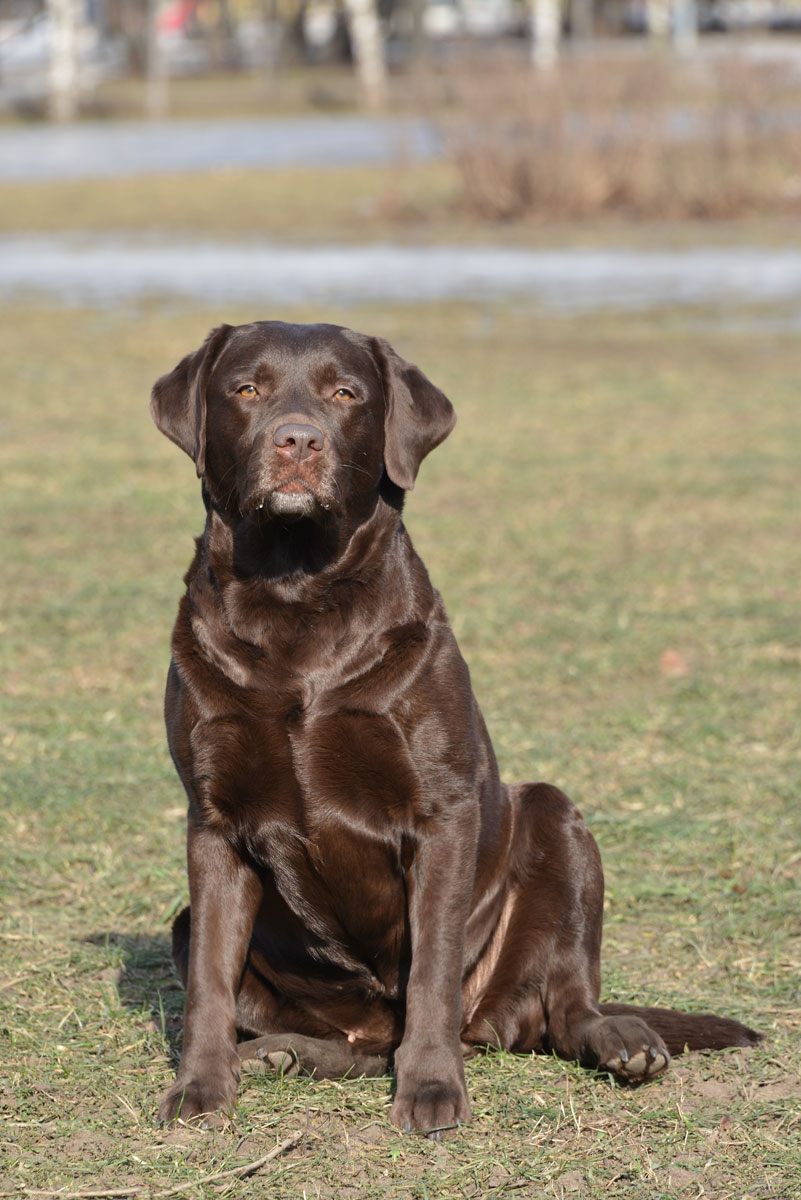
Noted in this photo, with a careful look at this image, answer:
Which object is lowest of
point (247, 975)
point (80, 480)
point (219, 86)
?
point (219, 86)

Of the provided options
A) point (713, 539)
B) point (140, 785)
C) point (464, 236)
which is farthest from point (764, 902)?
point (464, 236)

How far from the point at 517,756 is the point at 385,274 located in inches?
612

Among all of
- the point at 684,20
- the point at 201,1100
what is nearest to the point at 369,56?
the point at 684,20

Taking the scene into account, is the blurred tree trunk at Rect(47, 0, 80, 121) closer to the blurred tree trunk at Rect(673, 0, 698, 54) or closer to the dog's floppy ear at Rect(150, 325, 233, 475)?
the blurred tree trunk at Rect(673, 0, 698, 54)

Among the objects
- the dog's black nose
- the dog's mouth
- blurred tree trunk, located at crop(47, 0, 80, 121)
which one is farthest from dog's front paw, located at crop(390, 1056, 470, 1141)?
blurred tree trunk, located at crop(47, 0, 80, 121)

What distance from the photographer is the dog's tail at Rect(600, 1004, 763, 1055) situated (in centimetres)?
392

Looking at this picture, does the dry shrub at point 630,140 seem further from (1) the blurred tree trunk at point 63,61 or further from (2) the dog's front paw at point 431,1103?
(1) the blurred tree trunk at point 63,61

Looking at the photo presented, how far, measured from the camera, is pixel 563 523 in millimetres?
10023

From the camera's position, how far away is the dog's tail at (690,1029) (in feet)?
12.9

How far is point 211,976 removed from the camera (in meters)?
3.63

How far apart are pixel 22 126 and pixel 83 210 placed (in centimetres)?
2043

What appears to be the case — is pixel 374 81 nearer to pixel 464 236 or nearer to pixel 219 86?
pixel 219 86

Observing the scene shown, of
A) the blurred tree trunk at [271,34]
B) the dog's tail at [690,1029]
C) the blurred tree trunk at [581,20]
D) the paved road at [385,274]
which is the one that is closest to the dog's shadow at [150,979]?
the dog's tail at [690,1029]

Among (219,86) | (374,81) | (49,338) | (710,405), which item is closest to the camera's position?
(710,405)
